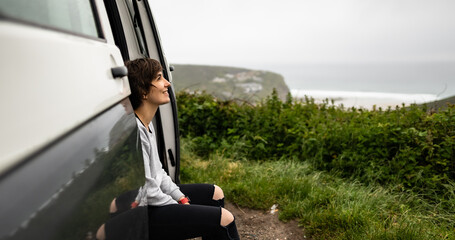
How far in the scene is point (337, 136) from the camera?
4.41 meters

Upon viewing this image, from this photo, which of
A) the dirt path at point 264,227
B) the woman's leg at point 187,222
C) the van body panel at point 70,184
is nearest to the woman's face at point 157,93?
the woman's leg at point 187,222

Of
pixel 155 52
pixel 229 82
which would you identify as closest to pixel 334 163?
pixel 155 52

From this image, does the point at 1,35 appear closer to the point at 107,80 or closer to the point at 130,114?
the point at 107,80

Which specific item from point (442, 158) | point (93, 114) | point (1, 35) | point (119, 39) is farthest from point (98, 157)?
point (442, 158)

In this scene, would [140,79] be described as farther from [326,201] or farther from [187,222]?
[326,201]

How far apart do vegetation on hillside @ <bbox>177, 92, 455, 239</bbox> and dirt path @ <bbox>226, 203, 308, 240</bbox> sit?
9 cm

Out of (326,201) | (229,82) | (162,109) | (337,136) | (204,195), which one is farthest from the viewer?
(229,82)

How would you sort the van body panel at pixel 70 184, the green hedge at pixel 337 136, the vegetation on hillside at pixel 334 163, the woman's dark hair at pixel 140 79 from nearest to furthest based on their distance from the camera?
the van body panel at pixel 70 184
the woman's dark hair at pixel 140 79
the vegetation on hillside at pixel 334 163
the green hedge at pixel 337 136

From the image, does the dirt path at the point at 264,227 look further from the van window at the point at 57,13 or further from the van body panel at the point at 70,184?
the van window at the point at 57,13

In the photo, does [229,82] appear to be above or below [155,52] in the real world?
below

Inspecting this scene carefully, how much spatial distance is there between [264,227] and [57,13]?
2.69 m

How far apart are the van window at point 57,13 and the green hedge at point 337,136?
3.56 m

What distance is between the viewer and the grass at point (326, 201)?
2695 millimetres

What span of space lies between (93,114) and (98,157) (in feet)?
0.40
